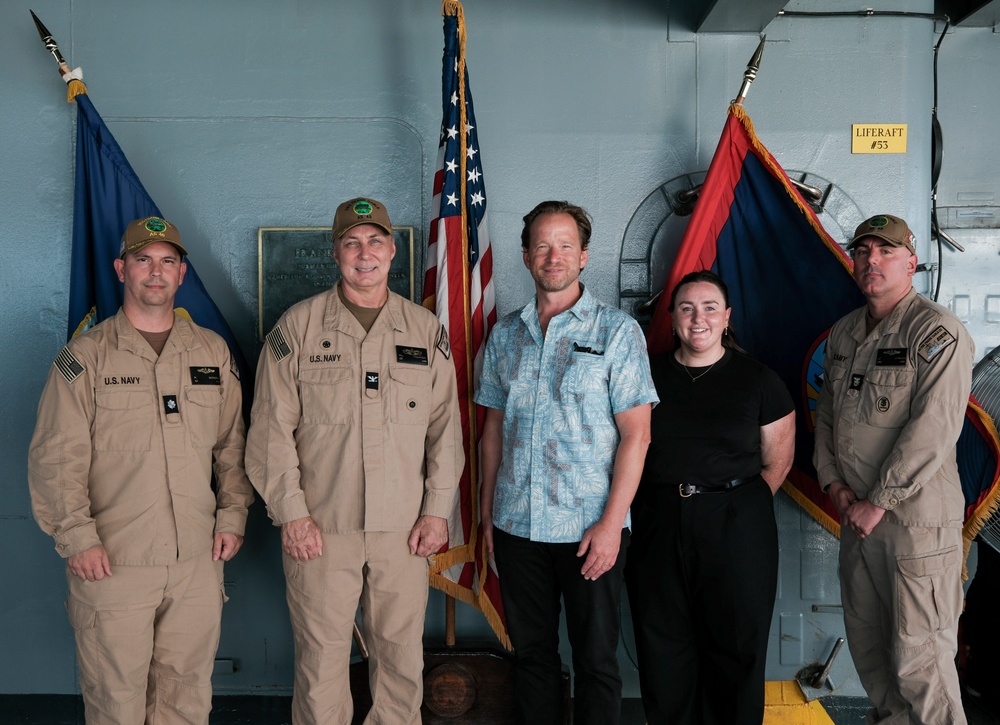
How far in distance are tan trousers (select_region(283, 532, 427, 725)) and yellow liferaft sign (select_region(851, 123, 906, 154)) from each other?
2.51 meters

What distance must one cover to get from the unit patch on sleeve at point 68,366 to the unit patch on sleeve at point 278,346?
59 centimetres

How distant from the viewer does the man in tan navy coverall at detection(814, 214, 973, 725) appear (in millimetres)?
2246

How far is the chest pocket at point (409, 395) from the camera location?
2.28 m

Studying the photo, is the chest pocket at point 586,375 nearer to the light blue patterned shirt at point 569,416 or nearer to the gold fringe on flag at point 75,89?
the light blue patterned shirt at point 569,416

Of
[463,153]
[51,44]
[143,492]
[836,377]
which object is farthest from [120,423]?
[836,377]

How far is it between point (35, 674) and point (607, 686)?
8.26 feet

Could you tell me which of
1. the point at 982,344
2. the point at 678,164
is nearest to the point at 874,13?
the point at 678,164

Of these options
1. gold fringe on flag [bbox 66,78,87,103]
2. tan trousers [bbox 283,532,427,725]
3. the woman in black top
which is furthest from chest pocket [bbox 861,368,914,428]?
gold fringe on flag [bbox 66,78,87,103]

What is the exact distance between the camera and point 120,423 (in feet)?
7.38

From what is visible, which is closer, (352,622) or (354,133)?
(352,622)

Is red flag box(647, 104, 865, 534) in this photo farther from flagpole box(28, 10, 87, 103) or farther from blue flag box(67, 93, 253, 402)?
flagpole box(28, 10, 87, 103)

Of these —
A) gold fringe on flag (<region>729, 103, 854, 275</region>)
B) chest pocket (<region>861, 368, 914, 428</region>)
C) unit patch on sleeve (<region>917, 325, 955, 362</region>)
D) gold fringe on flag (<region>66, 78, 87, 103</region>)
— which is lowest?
chest pocket (<region>861, 368, 914, 428</region>)

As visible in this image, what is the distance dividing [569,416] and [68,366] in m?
1.61

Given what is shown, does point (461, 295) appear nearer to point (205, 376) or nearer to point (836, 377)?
point (205, 376)
